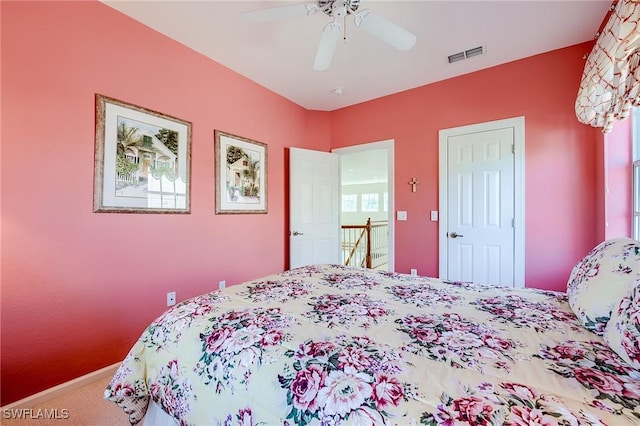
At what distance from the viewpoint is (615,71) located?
144 cm

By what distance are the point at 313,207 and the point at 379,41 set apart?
199 cm

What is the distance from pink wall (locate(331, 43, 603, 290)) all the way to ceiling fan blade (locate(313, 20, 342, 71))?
1730 millimetres

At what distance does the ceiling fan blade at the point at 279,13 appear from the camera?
157 centimetres

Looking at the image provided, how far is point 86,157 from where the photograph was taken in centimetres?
188

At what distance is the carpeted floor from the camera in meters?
1.54

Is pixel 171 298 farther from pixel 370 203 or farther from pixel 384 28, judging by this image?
pixel 370 203

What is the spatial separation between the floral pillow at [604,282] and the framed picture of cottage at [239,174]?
266 centimetres

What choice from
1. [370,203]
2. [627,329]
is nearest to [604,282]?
[627,329]

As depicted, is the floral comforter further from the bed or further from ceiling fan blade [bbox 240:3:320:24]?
ceiling fan blade [bbox 240:3:320:24]

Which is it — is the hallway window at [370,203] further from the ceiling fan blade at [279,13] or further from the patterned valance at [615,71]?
the ceiling fan blade at [279,13]

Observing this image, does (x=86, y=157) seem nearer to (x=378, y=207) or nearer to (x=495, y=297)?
(x=495, y=297)

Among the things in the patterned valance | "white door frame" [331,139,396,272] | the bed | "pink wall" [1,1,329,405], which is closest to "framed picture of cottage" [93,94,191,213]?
"pink wall" [1,1,329,405]

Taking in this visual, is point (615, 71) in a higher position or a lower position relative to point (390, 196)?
higher

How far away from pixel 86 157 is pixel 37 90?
1.44 feet
